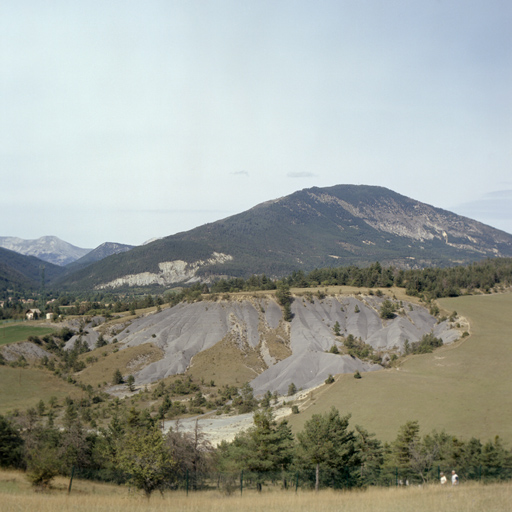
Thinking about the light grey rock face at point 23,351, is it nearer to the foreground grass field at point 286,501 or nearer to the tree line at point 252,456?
the tree line at point 252,456

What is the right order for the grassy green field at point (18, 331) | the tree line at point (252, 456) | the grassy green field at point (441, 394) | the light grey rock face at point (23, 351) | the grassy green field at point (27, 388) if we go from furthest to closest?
the grassy green field at point (18, 331)
the light grey rock face at point (23, 351)
the grassy green field at point (27, 388)
the grassy green field at point (441, 394)
the tree line at point (252, 456)

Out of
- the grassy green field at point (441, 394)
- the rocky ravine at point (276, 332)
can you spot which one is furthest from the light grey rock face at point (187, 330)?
the grassy green field at point (441, 394)

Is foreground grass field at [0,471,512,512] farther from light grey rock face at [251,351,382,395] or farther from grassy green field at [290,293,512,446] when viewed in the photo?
light grey rock face at [251,351,382,395]

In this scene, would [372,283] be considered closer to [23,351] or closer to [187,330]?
[187,330]

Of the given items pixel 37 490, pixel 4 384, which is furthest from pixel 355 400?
pixel 4 384

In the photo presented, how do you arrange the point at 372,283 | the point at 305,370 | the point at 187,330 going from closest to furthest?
the point at 305,370 → the point at 187,330 → the point at 372,283

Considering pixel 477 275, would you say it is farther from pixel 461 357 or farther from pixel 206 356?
pixel 206 356

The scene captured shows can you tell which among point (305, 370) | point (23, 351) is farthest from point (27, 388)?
point (305, 370)
